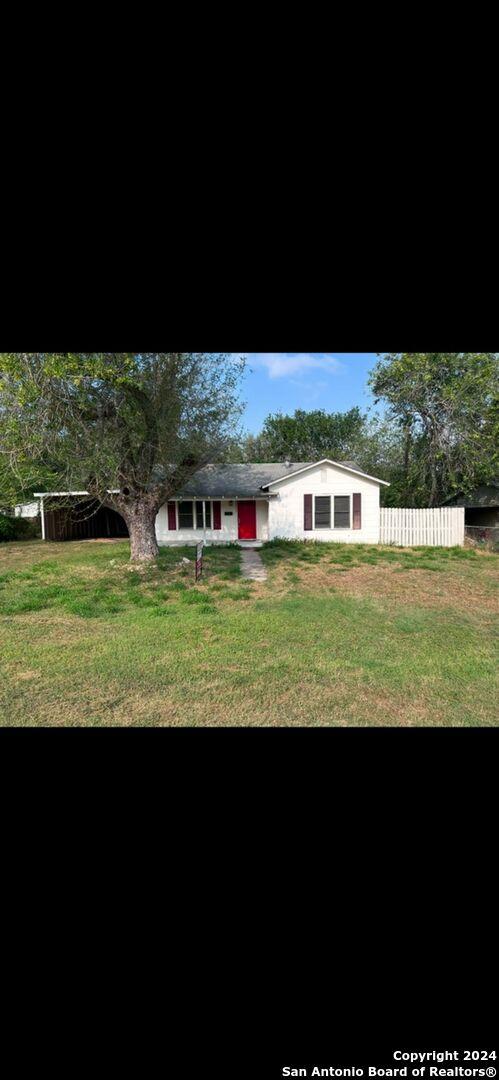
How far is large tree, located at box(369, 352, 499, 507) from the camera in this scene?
1409cm

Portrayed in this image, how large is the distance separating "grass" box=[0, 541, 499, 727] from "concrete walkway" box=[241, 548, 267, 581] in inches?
9.5

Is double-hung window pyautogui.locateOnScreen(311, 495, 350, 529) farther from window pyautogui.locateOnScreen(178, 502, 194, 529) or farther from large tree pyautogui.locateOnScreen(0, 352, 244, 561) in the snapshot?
large tree pyautogui.locateOnScreen(0, 352, 244, 561)

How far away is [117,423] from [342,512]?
8.30m

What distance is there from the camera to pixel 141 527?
32.5 ft

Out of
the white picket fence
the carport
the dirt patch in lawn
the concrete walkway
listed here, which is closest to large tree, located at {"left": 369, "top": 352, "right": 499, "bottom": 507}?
the white picket fence

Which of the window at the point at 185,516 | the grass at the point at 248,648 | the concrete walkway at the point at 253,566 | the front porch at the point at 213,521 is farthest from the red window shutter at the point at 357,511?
the window at the point at 185,516

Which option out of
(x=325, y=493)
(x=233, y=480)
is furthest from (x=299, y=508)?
(x=233, y=480)

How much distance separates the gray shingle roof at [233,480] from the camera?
1391 centimetres

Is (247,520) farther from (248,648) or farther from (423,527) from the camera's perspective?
(248,648)

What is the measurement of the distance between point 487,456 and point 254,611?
12148 millimetres
